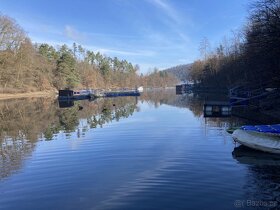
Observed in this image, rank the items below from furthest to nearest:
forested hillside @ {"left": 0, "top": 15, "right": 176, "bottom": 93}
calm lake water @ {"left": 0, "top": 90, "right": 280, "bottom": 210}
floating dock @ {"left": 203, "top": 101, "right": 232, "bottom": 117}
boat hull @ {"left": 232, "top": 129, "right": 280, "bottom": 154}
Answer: forested hillside @ {"left": 0, "top": 15, "right": 176, "bottom": 93} → floating dock @ {"left": 203, "top": 101, "right": 232, "bottom": 117} → boat hull @ {"left": 232, "top": 129, "right": 280, "bottom": 154} → calm lake water @ {"left": 0, "top": 90, "right": 280, "bottom": 210}

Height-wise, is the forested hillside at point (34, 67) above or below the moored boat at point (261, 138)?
above

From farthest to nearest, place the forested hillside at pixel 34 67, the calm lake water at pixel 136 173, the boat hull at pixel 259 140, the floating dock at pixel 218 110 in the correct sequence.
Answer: the forested hillside at pixel 34 67 < the floating dock at pixel 218 110 < the boat hull at pixel 259 140 < the calm lake water at pixel 136 173

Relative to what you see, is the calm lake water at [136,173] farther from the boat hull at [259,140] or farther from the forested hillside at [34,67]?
the forested hillside at [34,67]

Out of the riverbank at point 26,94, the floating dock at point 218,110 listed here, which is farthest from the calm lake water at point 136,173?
the riverbank at point 26,94

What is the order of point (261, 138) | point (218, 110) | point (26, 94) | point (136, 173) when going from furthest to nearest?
point (26, 94) → point (218, 110) → point (261, 138) → point (136, 173)

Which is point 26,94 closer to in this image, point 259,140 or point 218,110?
point 218,110

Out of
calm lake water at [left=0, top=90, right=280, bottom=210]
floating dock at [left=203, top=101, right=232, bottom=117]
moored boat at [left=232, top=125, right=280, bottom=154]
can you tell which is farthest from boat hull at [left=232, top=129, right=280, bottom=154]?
floating dock at [left=203, top=101, right=232, bottom=117]

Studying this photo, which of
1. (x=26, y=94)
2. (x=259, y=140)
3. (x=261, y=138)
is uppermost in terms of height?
(x=26, y=94)

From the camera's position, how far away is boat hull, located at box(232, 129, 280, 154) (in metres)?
19.2

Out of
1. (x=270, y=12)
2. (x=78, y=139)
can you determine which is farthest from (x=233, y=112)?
(x=78, y=139)

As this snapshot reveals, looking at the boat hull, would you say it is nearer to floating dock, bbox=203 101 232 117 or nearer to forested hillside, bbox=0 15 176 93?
floating dock, bbox=203 101 232 117

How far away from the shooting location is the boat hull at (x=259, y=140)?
19.2 metres

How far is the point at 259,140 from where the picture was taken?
19875mm

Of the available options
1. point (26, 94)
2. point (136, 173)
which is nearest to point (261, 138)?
point (136, 173)
